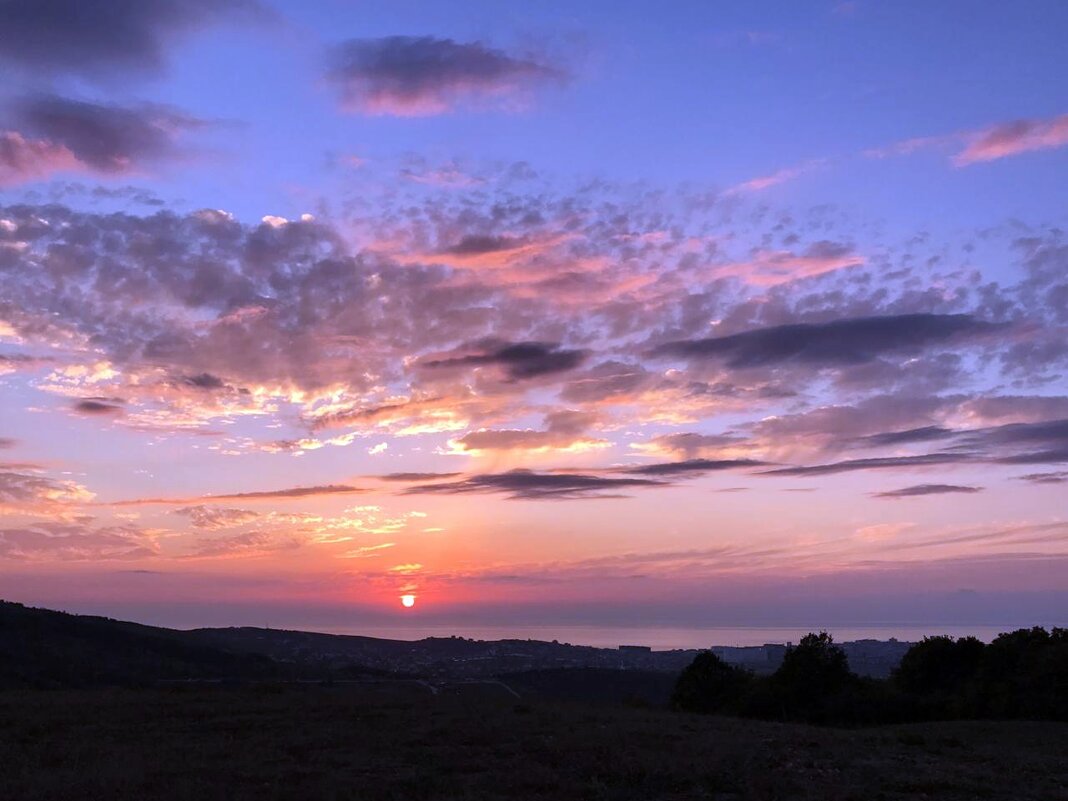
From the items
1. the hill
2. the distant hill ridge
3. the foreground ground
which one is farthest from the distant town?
the foreground ground

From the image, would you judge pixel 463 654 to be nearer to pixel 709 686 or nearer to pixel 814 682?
pixel 709 686

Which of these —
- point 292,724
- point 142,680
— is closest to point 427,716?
point 292,724

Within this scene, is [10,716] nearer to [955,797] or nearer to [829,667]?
[955,797]

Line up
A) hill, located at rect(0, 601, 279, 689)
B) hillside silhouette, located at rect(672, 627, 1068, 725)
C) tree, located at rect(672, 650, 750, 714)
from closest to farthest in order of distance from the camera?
hillside silhouette, located at rect(672, 627, 1068, 725) < tree, located at rect(672, 650, 750, 714) < hill, located at rect(0, 601, 279, 689)

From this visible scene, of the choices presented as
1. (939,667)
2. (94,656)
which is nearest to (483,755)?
(939,667)

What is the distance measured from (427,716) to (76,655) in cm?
3125

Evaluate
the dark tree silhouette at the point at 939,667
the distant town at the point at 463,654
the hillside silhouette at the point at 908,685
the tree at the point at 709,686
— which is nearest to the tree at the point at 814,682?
the hillside silhouette at the point at 908,685

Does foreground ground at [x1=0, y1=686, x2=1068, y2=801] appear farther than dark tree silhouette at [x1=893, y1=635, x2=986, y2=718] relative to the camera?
No

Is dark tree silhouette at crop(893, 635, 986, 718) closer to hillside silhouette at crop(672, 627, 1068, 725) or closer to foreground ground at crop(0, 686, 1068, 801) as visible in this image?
hillside silhouette at crop(672, 627, 1068, 725)

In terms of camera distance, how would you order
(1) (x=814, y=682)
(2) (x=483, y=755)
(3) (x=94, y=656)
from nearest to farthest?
(2) (x=483, y=755) → (1) (x=814, y=682) → (3) (x=94, y=656)

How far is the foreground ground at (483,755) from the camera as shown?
1441 cm

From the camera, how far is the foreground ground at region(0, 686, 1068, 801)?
1441 cm

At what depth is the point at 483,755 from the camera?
706 inches

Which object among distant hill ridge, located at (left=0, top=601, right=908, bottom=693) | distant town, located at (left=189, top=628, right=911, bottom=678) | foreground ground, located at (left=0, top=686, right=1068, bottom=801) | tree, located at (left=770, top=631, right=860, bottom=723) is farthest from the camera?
distant town, located at (left=189, top=628, right=911, bottom=678)
